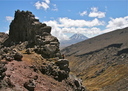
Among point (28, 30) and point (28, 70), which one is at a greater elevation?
point (28, 30)

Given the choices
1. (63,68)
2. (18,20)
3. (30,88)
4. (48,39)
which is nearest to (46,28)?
(48,39)

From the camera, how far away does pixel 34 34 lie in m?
63.5

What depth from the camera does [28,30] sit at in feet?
228

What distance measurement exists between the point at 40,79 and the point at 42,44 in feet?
56.5

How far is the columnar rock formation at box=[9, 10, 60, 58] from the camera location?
4994 centimetres

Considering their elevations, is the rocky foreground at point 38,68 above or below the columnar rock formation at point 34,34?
below

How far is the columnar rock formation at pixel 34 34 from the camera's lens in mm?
49938

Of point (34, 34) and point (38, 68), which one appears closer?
point (38, 68)

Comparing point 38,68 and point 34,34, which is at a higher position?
point 34,34

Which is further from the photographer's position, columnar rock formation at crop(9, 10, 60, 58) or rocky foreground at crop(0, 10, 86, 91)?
columnar rock formation at crop(9, 10, 60, 58)

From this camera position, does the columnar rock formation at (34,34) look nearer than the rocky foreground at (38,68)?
No

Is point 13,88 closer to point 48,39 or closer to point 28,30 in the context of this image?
point 48,39

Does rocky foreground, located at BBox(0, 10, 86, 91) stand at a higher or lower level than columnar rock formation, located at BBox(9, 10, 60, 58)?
lower

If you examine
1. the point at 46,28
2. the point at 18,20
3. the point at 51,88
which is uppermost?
the point at 18,20
